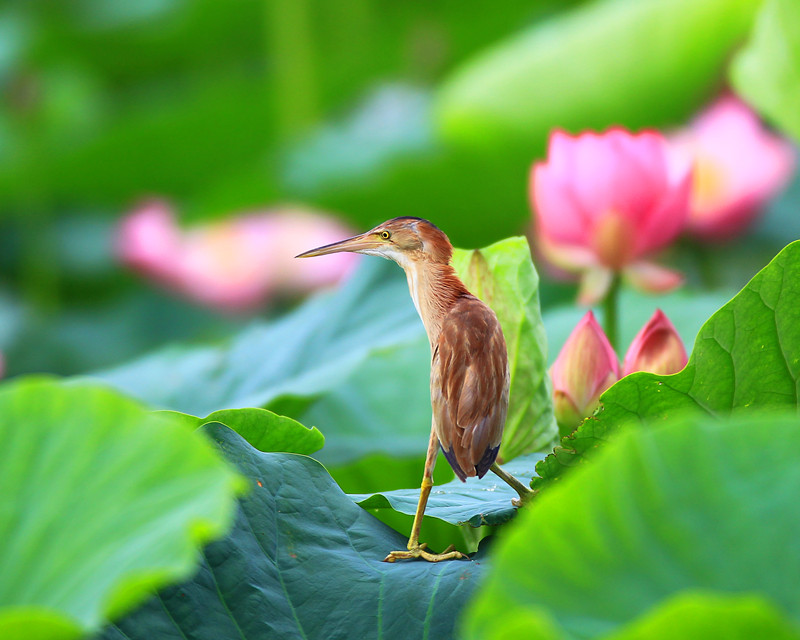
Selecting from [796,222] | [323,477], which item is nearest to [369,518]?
[323,477]

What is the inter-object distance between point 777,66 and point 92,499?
547 mm

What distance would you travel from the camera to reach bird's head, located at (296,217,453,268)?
12.3 inches

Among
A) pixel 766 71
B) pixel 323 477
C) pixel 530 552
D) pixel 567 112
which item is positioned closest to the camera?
pixel 530 552

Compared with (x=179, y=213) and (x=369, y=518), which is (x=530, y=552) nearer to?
(x=369, y=518)

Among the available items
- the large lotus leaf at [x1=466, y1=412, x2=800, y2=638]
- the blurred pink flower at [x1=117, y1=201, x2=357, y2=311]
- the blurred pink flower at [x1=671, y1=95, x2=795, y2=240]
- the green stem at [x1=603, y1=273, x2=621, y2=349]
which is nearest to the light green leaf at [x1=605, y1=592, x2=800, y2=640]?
the large lotus leaf at [x1=466, y1=412, x2=800, y2=638]

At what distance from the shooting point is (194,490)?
22cm

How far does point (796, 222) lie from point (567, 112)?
53cm

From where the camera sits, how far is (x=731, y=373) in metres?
0.33

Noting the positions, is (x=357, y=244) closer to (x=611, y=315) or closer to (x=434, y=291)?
(x=434, y=291)

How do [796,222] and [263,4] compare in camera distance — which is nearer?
[796,222]

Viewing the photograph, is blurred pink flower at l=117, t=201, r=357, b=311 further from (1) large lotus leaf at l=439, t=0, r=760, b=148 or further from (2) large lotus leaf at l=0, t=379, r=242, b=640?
(2) large lotus leaf at l=0, t=379, r=242, b=640

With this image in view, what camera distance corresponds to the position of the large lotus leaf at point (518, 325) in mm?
386

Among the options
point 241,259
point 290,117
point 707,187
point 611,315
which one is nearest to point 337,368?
point 611,315

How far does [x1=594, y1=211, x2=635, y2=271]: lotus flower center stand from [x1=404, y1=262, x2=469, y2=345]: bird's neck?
0.89ft
